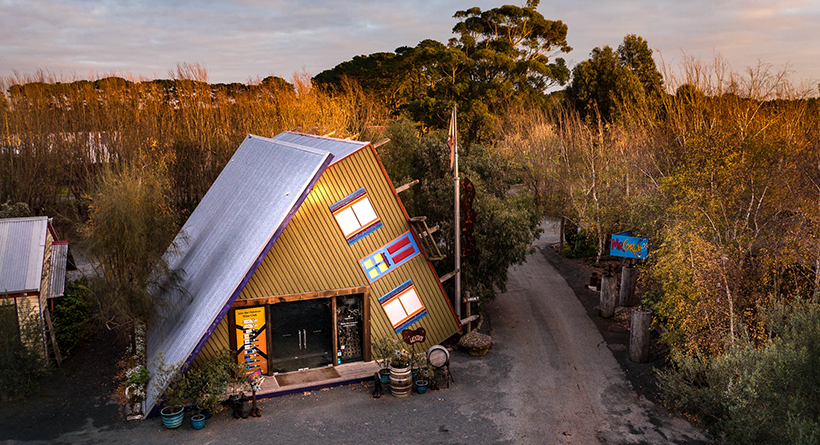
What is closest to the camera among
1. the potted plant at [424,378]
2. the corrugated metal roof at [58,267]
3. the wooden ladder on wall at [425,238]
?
the potted plant at [424,378]

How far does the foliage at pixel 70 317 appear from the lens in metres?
17.4

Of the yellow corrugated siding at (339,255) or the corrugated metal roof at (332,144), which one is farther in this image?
the corrugated metal roof at (332,144)

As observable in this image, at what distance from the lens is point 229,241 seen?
15891mm

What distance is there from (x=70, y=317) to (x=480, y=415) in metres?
13.0

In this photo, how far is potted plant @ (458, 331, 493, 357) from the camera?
56.5 ft

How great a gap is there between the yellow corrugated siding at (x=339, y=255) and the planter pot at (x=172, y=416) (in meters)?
1.55

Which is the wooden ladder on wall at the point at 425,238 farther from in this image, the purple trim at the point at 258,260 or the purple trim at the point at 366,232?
the purple trim at the point at 258,260

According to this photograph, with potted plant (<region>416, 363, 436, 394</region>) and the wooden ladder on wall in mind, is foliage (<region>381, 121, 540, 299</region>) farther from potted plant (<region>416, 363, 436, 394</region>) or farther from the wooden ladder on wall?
potted plant (<region>416, 363, 436, 394</region>)

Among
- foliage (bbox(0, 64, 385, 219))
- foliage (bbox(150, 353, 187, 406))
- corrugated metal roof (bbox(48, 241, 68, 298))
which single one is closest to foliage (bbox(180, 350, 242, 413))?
foliage (bbox(150, 353, 187, 406))

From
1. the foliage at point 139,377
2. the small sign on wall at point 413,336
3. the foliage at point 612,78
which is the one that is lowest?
the foliage at point 139,377

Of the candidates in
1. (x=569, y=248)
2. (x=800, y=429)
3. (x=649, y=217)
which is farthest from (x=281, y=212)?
(x=569, y=248)

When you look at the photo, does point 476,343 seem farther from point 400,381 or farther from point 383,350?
point 400,381

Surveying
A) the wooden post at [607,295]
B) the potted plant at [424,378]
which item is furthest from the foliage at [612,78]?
the potted plant at [424,378]

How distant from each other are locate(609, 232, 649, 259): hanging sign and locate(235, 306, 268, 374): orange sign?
13371mm
